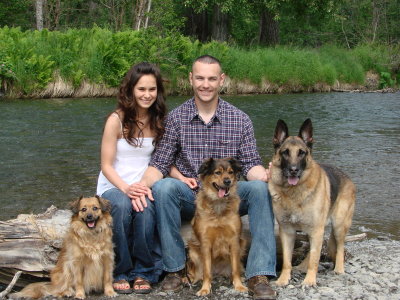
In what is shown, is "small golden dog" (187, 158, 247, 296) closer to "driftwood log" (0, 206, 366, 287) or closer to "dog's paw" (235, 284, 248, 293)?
"dog's paw" (235, 284, 248, 293)

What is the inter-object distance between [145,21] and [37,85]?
10.1 metres

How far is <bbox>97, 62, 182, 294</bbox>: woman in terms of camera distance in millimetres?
4566

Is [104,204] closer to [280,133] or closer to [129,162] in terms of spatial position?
[129,162]

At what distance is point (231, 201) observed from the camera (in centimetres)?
457

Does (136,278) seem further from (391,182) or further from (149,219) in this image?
(391,182)

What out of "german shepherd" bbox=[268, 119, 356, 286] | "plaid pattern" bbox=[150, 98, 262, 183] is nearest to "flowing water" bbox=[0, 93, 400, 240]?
"german shepherd" bbox=[268, 119, 356, 286]

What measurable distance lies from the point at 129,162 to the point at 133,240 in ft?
2.43

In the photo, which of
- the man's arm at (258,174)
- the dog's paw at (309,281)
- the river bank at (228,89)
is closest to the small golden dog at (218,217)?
the man's arm at (258,174)

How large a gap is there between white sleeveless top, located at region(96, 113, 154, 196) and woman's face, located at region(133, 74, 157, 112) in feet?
1.13

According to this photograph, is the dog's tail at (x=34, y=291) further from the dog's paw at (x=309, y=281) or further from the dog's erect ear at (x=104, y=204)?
the dog's paw at (x=309, y=281)

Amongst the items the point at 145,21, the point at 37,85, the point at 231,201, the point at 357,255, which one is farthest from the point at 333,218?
the point at 145,21

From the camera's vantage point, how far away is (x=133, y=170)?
4984 mm

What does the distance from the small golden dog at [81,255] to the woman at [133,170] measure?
118mm

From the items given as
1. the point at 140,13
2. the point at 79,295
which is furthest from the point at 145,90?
the point at 140,13
